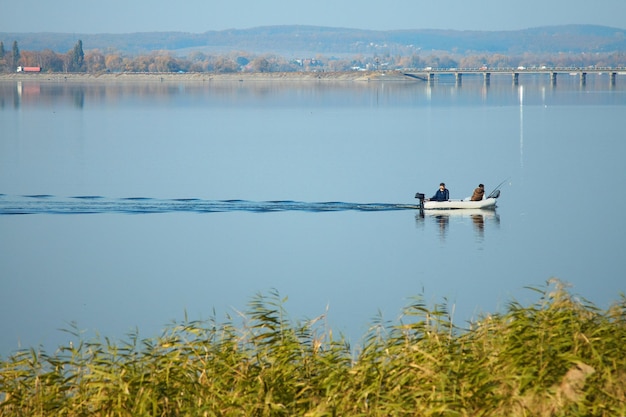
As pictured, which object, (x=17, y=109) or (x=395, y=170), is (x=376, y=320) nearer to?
(x=395, y=170)

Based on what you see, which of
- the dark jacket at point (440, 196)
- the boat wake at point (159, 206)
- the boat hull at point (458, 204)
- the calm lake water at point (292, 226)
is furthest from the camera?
the boat wake at point (159, 206)

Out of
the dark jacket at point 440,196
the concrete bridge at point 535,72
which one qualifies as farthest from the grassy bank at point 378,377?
the concrete bridge at point 535,72

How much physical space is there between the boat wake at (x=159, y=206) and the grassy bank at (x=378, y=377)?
1840 cm

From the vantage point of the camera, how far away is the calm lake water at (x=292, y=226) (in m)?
18.3

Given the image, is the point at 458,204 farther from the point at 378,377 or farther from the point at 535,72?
the point at 535,72

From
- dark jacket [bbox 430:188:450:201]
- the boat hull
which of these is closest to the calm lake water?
the boat hull

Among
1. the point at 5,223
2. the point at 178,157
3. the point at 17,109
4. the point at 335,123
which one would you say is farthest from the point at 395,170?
the point at 17,109

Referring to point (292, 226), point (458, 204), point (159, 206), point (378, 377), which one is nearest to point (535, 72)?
point (458, 204)

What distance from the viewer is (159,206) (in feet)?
98.9

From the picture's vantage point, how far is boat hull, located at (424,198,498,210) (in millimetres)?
28609

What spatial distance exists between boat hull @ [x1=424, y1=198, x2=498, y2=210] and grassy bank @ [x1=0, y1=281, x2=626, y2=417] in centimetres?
1716

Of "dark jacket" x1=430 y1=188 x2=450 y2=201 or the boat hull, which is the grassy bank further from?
"dark jacket" x1=430 y1=188 x2=450 y2=201

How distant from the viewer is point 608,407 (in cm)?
882

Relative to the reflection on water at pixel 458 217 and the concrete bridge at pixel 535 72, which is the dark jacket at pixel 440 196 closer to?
the reflection on water at pixel 458 217
